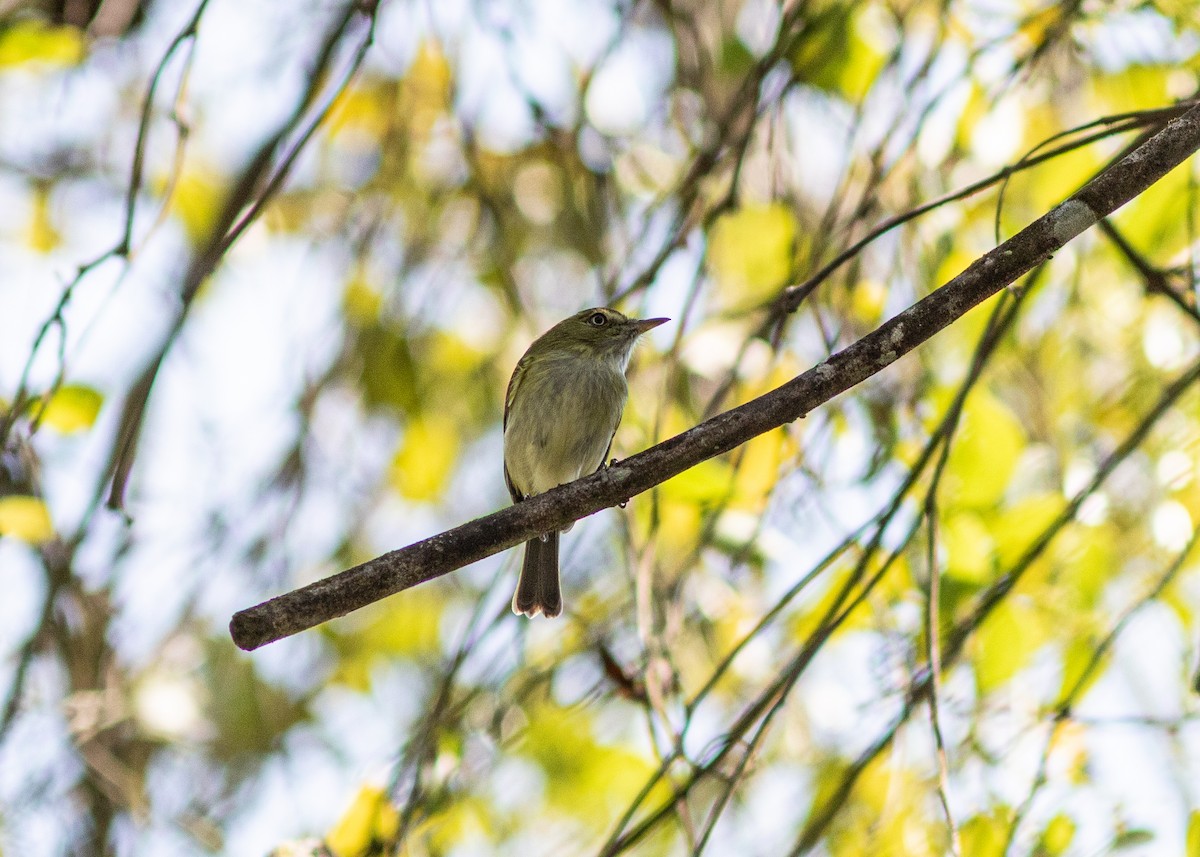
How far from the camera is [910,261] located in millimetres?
4164

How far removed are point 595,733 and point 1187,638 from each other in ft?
8.18

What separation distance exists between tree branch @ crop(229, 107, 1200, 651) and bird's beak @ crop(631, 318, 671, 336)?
2.58m

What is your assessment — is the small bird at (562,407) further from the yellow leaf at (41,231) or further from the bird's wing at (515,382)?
the yellow leaf at (41,231)

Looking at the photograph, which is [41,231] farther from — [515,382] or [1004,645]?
[1004,645]

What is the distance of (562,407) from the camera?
4730 mm

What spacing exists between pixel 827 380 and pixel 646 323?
274cm

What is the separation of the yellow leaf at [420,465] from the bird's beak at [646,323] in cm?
108

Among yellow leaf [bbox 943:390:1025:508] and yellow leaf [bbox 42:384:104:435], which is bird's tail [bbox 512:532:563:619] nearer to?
yellow leaf [bbox 42:384:104:435]

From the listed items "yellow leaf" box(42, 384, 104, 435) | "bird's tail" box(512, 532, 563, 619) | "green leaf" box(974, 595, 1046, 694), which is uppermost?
"yellow leaf" box(42, 384, 104, 435)

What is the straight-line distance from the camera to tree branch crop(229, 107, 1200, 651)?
200 centimetres

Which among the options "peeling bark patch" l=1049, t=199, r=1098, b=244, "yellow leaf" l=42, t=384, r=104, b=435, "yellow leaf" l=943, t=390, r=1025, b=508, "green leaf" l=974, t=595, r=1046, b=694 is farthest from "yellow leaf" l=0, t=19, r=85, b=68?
"green leaf" l=974, t=595, r=1046, b=694

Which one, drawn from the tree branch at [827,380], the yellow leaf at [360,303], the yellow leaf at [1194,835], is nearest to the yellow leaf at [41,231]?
the yellow leaf at [360,303]

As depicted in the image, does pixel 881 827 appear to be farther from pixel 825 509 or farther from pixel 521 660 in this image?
pixel 521 660

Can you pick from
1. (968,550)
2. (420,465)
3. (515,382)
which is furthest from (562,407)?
(968,550)
